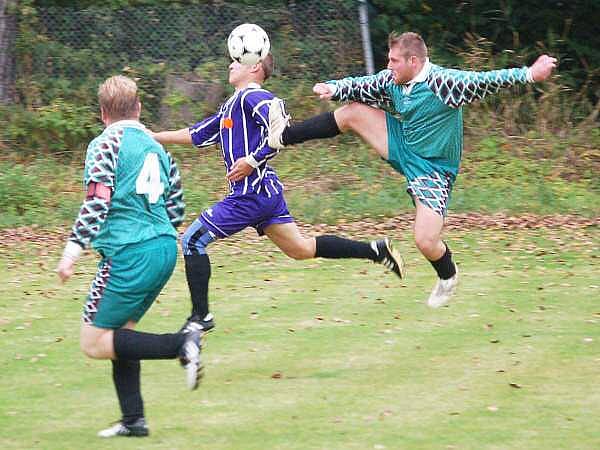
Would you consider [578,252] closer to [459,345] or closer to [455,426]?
[459,345]

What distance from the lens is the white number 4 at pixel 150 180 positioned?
499 centimetres

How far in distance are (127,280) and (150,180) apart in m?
0.45

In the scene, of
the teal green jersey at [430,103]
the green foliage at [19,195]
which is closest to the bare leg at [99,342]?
the teal green jersey at [430,103]

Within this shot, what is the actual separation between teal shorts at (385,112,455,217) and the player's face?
29cm

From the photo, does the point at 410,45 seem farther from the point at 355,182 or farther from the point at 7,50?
the point at 7,50

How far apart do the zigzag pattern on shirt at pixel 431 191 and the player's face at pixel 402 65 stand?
0.61m

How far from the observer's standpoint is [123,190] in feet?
16.3

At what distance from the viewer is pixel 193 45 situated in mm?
15453

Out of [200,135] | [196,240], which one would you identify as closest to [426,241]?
[196,240]

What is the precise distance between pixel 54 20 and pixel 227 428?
445 inches

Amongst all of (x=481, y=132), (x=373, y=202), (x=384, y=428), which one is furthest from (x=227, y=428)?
(x=481, y=132)

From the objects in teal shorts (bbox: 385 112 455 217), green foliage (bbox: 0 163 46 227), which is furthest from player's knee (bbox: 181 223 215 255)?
green foliage (bbox: 0 163 46 227)

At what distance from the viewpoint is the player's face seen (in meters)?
6.94

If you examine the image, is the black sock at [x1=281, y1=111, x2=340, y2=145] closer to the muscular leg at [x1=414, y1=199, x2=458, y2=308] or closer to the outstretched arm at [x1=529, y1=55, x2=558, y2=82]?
the muscular leg at [x1=414, y1=199, x2=458, y2=308]
